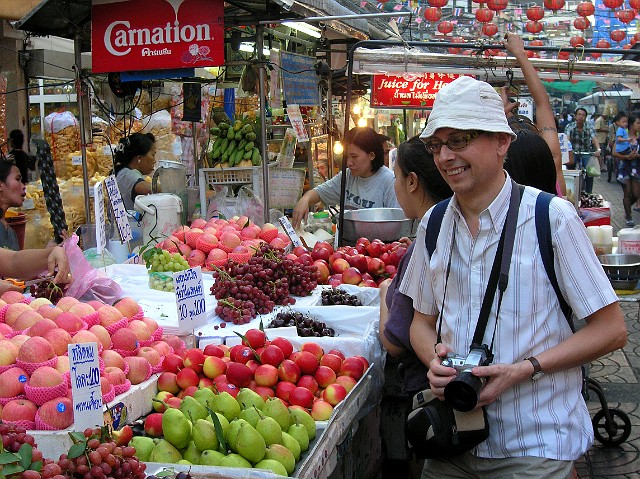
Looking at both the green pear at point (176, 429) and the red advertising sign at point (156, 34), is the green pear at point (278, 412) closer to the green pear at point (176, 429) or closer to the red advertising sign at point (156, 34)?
the green pear at point (176, 429)

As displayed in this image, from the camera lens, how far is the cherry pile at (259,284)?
4.22 m

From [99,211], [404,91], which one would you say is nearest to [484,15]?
[404,91]

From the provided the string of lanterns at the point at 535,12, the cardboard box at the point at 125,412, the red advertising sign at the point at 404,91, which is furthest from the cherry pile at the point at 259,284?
the string of lanterns at the point at 535,12

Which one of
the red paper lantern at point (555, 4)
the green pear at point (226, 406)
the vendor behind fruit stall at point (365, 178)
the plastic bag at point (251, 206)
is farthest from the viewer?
the red paper lantern at point (555, 4)

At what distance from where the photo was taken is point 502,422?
2.26 metres

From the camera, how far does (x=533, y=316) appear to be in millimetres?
2240

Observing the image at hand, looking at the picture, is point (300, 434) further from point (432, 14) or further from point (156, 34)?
point (432, 14)

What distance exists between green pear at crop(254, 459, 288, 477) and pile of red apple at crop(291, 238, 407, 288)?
234 centimetres

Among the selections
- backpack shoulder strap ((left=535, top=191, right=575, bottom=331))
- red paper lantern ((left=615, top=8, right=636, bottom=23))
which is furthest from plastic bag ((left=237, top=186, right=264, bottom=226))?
red paper lantern ((left=615, top=8, right=636, bottom=23))

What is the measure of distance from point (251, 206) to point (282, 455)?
4440 millimetres

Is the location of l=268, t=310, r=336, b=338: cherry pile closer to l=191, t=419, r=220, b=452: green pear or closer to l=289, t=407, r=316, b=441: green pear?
l=289, t=407, r=316, b=441: green pear

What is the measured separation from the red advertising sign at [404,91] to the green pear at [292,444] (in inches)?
352

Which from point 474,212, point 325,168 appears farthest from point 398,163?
point 325,168

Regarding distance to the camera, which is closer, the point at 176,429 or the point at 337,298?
the point at 176,429
